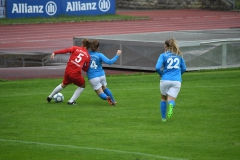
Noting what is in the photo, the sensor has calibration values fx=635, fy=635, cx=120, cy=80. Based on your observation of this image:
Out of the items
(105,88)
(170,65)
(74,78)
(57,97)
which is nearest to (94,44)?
(74,78)

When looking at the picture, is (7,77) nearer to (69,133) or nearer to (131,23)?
(69,133)

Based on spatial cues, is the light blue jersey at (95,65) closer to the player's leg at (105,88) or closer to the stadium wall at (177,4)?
the player's leg at (105,88)

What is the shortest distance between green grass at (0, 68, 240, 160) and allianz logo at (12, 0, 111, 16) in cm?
2262

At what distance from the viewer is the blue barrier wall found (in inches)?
1593

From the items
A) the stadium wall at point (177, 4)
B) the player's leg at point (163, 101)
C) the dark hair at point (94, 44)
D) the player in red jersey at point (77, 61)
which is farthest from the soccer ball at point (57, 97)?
the stadium wall at point (177, 4)

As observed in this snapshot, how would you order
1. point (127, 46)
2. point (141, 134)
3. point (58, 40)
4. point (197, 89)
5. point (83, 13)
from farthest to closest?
point (83, 13), point (58, 40), point (127, 46), point (197, 89), point (141, 134)

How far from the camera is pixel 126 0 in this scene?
52.6 meters

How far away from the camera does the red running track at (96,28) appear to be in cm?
3091

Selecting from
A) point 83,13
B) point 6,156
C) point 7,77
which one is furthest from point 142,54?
point 83,13

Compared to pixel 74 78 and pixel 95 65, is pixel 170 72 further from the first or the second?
pixel 74 78

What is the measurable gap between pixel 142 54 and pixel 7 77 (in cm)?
481

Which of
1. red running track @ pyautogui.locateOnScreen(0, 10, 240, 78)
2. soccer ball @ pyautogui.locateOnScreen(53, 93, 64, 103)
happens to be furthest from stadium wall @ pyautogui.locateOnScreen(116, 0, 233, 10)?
soccer ball @ pyautogui.locateOnScreen(53, 93, 64, 103)

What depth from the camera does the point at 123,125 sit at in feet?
41.6

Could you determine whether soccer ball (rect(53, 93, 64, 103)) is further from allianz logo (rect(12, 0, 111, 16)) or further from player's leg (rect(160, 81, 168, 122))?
allianz logo (rect(12, 0, 111, 16))
